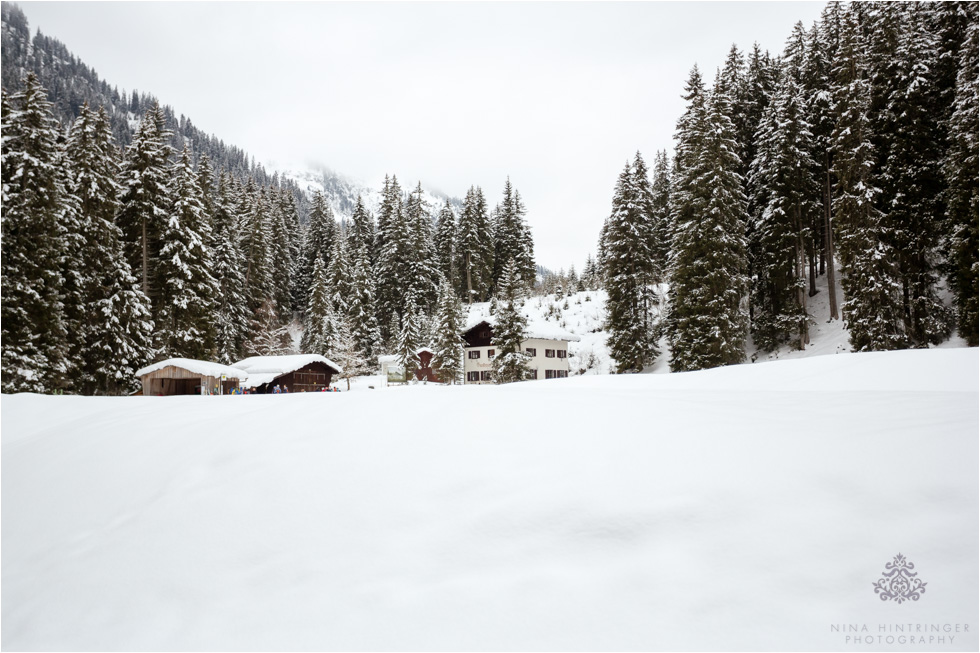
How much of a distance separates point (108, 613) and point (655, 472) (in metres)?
3.66

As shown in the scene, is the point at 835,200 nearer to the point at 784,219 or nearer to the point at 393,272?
the point at 784,219

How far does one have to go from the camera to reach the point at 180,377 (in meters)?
26.2

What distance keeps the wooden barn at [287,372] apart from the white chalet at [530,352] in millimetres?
11880

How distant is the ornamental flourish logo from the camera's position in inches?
105

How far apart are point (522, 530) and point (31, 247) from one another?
2817 centimetres

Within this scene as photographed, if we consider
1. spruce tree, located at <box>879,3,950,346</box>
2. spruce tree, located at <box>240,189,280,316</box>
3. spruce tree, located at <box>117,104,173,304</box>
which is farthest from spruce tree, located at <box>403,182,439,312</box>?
spruce tree, located at <box>879,3,950,346</box>

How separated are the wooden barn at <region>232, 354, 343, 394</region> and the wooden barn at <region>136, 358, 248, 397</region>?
267 inches

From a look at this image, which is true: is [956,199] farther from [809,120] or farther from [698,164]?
[809,120]

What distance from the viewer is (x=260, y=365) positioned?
3550 centimetres

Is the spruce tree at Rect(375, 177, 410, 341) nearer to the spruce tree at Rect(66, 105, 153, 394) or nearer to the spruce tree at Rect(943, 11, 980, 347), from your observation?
the spruce tree at Rect(66, 105, 153, 394)

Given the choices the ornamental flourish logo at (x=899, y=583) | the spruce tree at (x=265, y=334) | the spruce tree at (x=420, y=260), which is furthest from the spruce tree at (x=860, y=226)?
the spruce tree at (x=265, y=334)

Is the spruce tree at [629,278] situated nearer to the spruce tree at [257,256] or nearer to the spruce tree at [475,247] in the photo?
A: the spruce tree at [475,247]

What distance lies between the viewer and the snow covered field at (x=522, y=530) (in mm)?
2707

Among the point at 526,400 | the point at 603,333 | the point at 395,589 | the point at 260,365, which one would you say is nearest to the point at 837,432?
the point at 526,400
